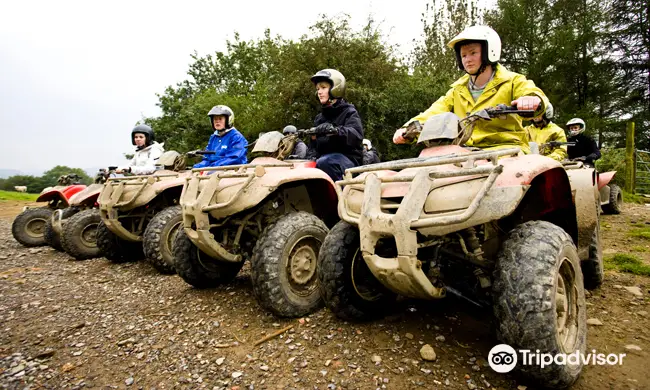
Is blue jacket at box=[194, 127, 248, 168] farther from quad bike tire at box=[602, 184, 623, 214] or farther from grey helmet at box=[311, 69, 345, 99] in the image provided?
quad bike tire at box=[602, 184, 623, 214]

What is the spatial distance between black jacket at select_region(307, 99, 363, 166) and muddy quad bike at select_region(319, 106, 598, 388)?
1.53 meters

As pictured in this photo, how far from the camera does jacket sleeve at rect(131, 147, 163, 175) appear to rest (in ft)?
22.5

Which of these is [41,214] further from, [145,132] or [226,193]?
[226,193]

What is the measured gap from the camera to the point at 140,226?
19.0 feet

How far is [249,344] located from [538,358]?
6.02 ft

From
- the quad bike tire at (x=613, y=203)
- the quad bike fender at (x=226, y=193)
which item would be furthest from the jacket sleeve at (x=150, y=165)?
the quad bike tire at (x=613, y=203)

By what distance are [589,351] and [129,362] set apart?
2988 mm

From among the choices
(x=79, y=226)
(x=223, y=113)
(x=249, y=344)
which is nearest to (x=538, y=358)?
(x=249, y=344)

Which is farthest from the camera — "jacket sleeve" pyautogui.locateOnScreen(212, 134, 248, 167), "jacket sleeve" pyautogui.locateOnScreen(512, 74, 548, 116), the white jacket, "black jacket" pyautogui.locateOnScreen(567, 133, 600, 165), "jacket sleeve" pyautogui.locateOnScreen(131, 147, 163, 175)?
"black jacket" pyautogui.locateOnScreen(567, 133, 600, 165)

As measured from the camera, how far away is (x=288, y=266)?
3352mm

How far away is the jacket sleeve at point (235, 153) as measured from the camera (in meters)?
5.28

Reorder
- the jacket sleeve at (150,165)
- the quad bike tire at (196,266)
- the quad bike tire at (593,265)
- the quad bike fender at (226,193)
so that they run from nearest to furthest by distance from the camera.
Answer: the quad bike fender at (226,193)
the quad bike tire at (593,265)
the quad bike tire at (196,266)
the jacket sleeve at (150,165)

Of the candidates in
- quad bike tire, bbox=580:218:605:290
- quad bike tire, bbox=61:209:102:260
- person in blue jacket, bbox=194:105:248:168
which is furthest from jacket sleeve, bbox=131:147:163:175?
quad bike tire, bbox=580:218:605:290

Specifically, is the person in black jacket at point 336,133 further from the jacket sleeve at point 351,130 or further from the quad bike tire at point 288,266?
the quad bike tire at point 288,266
